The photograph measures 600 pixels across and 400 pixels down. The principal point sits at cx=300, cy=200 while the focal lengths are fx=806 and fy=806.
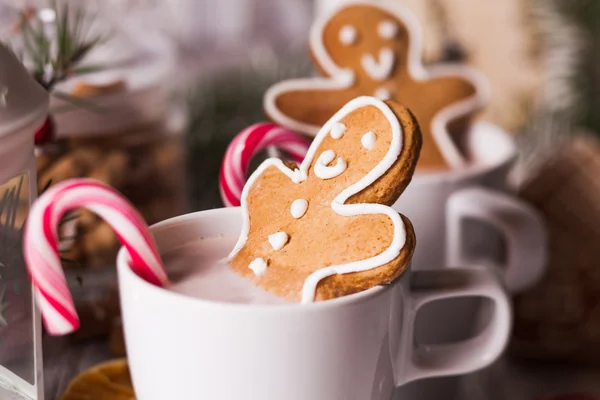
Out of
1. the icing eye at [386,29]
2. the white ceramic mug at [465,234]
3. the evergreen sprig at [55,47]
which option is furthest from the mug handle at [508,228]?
the evergreen sprig at [55,47]

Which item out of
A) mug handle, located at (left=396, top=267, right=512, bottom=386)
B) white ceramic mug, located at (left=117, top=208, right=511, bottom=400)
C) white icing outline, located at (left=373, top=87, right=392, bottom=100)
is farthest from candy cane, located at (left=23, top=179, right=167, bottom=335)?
white icing outline, located at (left=373, top=87, right=392, bottom=100)

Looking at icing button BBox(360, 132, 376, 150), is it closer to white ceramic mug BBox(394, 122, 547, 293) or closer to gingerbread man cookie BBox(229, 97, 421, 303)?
gingerbread man cookie BBox(229, 97, 421, 303)

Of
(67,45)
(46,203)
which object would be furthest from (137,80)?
(46,203)

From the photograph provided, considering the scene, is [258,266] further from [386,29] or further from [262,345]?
[386,29]

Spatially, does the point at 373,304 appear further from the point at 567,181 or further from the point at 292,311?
the point at 567,181

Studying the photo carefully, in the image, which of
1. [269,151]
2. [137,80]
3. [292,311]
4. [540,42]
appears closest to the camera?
[292,311]

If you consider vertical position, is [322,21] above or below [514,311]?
above
